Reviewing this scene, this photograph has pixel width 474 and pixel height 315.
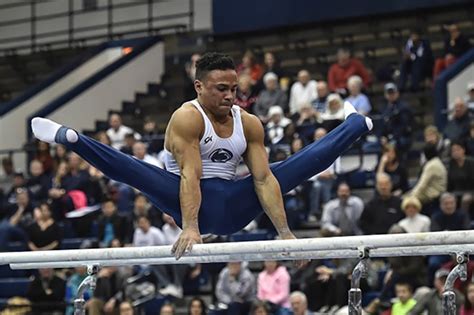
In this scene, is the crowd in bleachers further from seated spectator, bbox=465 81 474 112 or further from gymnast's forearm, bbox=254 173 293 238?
gymnast's forearm, bbox=254 173 293 238

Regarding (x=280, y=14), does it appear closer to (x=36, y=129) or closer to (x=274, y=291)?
(x=274, y=291)

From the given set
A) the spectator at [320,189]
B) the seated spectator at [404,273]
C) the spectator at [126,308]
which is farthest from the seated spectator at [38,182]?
the seated spectator at [404,273]

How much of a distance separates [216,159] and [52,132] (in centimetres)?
95

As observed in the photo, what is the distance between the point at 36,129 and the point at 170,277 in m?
5.86

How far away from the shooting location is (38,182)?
50.8 feet

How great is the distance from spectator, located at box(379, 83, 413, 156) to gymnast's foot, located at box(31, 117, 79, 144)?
698cm

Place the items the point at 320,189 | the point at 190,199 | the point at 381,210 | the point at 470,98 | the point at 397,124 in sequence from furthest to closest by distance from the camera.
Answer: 1. the point at 470,98
2. the point at 397,124
3. the point at 320,189
4. the point at 381,210
5. the point at 190,199

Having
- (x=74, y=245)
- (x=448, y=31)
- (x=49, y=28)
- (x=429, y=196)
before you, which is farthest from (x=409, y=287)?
(x=49, y=28)

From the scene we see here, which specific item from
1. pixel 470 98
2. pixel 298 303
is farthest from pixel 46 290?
pixel 470 98

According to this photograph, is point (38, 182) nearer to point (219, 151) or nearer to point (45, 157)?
point (45, 157)

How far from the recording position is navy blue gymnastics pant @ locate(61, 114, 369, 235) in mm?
6535

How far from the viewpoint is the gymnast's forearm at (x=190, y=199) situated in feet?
20.3

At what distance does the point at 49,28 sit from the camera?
844 inches

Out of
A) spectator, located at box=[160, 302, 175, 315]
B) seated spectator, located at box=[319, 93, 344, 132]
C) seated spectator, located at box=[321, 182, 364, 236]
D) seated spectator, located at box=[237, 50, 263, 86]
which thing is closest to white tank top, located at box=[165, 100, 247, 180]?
spectator, located at box=[160, 302, 175, 315]
